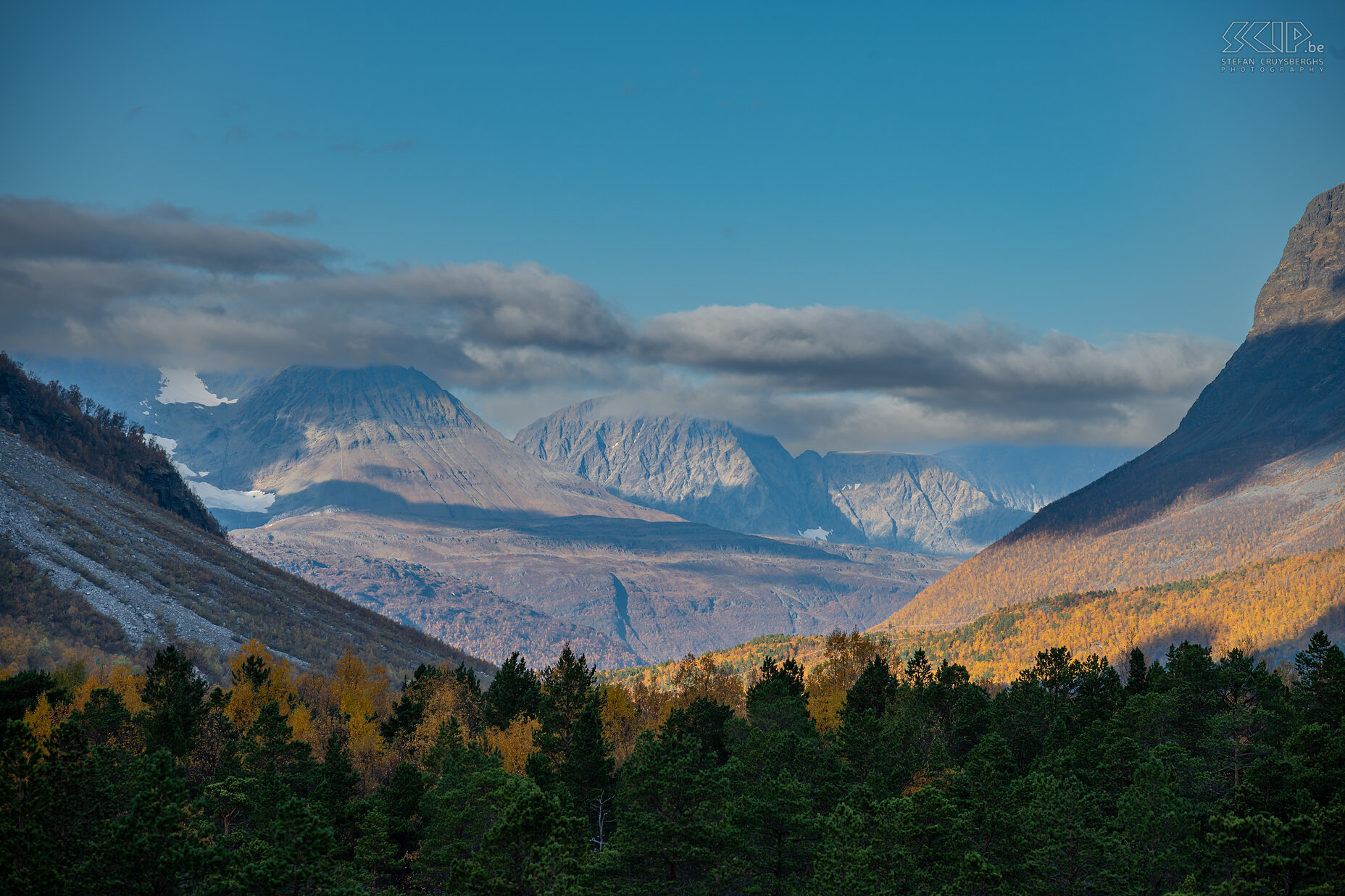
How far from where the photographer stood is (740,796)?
187 feet

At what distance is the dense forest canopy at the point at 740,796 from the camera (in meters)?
39.2

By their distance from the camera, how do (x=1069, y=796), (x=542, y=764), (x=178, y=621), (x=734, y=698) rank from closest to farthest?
(x=1069, y=796), (x=542, y=764), (x=734, y=698), (x=178, y=621)

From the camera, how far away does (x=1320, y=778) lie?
161 ft

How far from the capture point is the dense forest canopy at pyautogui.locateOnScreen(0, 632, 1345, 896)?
3916 cm

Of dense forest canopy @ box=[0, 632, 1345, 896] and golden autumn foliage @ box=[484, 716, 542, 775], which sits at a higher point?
dense forest canopy @ box=[0, 632, 1345, 896]

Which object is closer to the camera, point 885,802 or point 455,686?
point 885,802

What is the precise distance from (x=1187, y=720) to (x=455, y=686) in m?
76.5

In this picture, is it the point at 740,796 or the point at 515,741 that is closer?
the point at 740,796

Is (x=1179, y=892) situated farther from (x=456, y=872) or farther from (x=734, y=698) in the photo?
(x=734, y=698)

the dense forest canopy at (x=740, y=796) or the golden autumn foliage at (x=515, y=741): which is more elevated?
the dense forest canopy at (x=740, y=796)

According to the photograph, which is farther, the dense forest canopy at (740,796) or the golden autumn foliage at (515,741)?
the golden autumn foliage at (515,741)

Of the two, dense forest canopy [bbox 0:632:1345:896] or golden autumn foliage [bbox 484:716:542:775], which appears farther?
golden autumn foliage [bbox 484:716:542:775]

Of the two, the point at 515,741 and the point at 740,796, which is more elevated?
the point at 740,796

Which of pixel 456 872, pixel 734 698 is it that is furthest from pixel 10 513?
pixel 456 872
